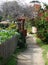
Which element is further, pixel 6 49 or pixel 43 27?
pixel 43 27

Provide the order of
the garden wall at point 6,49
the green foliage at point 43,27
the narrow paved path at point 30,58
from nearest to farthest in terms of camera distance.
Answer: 1. the garden wall at point 6,49
2. the narrow paved path at point 30,58
3. the green foliage at point 43,27

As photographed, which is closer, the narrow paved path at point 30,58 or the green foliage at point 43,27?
the narrow paved path at point 30,58

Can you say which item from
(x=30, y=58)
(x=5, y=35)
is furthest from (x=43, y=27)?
(x=30, y=58)

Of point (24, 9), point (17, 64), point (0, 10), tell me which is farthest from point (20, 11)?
point (17, 64)

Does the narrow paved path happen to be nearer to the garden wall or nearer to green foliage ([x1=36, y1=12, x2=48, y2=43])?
the garden wall

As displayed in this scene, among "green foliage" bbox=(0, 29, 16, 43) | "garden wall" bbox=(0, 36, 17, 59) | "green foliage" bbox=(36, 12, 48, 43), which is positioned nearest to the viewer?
"garden wall" bbox=(0, 36, 17, 59)

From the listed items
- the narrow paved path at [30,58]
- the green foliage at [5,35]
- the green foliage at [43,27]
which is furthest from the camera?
the green foliage at [43,27]

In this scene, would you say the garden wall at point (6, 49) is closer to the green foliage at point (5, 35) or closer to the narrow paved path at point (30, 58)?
the green foliage at point (5, 35)

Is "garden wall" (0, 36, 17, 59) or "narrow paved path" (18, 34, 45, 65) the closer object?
"garden wall" (0, 36, 17, 59)

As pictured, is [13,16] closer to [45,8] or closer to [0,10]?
[0,10]

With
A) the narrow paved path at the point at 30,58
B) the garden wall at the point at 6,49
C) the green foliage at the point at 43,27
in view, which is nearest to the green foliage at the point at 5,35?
the garden wall at the point at 6,49

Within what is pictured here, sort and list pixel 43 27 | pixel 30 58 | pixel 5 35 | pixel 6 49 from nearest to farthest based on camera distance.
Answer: pixel 6 49
pixel 30 58
pixel 5 35
pixel 43 27

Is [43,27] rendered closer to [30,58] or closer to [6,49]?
[30,58]

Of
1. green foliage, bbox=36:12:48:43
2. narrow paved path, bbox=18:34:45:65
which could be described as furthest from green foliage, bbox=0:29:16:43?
green foliage, bbox=36:12:48:43
